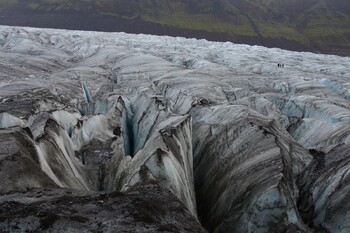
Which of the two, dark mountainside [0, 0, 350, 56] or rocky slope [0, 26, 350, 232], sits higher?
dark mountainside [0, 0, 350, 56]

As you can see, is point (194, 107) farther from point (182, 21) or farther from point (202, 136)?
point (182, 21)

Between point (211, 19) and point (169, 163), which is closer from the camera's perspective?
point (169, 163)

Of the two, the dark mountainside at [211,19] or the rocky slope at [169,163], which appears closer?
the rocky slope at [169,163]

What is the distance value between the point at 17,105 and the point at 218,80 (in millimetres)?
13986

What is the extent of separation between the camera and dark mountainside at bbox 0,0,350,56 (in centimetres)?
12006

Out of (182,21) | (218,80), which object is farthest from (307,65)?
(182,21)

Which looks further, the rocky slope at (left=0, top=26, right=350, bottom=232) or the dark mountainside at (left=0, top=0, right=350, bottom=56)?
the dark mountainside at (left=0, top=0, right=350, bottom=56)

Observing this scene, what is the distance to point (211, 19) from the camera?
461 feet

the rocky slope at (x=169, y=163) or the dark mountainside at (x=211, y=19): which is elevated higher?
the dark mountainside at (x=211, y=19)

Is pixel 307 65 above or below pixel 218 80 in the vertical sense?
above

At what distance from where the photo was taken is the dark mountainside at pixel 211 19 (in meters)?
120

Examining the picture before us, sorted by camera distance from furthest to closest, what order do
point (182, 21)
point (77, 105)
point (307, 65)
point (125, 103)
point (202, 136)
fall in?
1. point (182, 21)
2. point (307, 65)
3. point (77, 105)
4. point (125, 103)
5. point (202, 136)

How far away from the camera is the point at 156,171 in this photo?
10.1 m

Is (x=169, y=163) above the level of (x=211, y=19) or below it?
below
